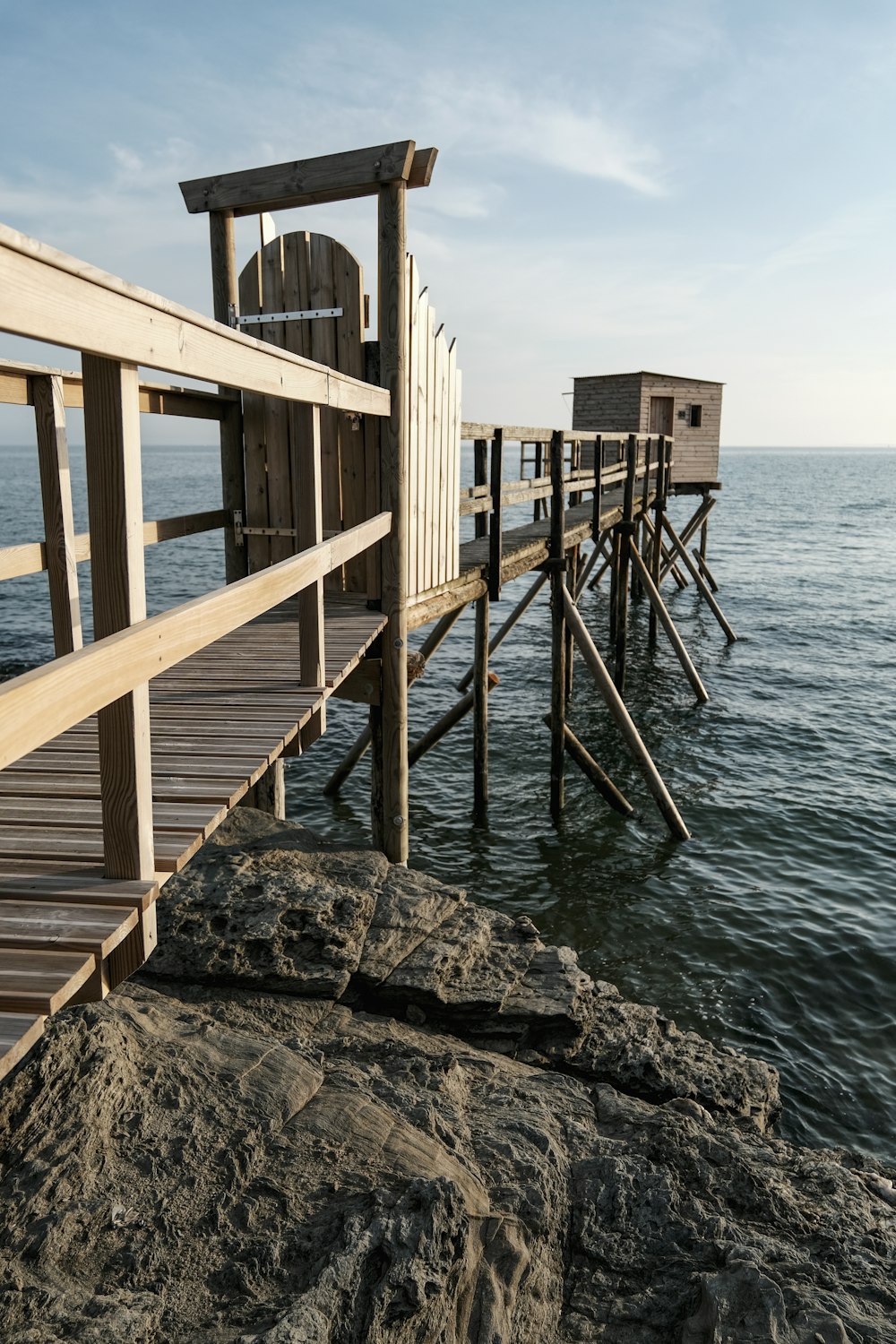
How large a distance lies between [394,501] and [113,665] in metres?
3.63

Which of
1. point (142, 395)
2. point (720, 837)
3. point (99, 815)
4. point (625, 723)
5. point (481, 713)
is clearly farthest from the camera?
point (625, 723)

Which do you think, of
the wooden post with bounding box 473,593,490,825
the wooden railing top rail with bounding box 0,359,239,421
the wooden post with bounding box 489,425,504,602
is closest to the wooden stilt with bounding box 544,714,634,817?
the wooden post with bounding box 473,593,490,825

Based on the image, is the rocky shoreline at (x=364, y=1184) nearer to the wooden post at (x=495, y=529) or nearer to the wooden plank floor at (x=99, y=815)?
the wooden plank floor at (x=99, y=815)

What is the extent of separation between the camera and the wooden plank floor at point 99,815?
2027 mm

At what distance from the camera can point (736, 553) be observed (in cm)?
3634

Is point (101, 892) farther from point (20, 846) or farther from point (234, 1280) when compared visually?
point (234, 1280)

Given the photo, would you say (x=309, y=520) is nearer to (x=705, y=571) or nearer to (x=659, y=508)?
(x=659, y=508)

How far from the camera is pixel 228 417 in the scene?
235 inches

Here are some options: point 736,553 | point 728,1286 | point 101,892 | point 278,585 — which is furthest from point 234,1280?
point 736,553

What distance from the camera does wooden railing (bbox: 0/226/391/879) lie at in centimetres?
163

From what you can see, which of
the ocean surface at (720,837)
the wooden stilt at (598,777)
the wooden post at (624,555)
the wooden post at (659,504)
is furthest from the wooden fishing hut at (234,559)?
the wooden post at (659,504)

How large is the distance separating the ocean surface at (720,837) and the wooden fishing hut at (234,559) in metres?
0.86

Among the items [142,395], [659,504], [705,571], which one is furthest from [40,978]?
[705,571]

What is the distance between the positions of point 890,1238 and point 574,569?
38.3 feet
